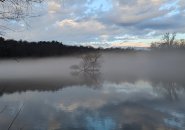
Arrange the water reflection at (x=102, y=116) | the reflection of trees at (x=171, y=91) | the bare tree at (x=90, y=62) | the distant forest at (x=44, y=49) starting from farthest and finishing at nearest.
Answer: the distant forest at (x=44, y=49) → the bare tree at (x=90, y=62) → the reflection of trees at (x=171, y=91) → the water reflection at (x=102, y=116)

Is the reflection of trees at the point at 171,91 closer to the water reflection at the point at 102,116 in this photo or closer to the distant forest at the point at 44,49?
the water reflection at the point at 102,116

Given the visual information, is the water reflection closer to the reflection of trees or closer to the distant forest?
the reflection of trees

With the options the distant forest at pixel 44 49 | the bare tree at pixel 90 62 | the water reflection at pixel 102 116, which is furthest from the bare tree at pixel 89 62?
the water reflection at pixel 102 116

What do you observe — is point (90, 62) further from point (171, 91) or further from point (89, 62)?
point (171, 91)

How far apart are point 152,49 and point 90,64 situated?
40.4 meters

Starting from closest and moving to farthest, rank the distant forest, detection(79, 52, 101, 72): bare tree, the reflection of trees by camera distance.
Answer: the reflection of trees
detection(79, 52, 101, 72): bare tree
the distant forest

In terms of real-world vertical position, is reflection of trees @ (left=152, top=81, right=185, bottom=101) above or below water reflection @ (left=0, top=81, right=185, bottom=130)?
below

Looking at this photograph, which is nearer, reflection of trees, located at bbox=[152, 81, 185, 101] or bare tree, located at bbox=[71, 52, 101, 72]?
reflection of trees, located at bbox=[152, 81, 185, 101]

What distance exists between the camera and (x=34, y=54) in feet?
331

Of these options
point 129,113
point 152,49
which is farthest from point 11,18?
point 152,49

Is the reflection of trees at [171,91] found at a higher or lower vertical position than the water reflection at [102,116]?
lower

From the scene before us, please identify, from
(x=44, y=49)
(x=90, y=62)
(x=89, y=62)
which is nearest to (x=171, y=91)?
(x=90, y=62)

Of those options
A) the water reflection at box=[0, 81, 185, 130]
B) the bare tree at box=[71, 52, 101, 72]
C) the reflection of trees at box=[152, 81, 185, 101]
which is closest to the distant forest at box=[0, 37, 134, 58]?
the bare tree at box=[71, 52, 101, 72]

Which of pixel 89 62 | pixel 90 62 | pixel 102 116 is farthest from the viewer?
pixel 89 62
